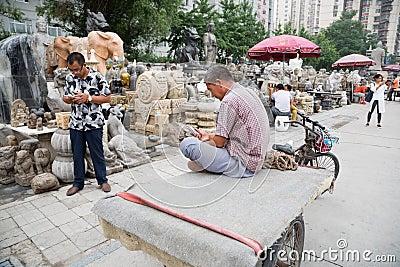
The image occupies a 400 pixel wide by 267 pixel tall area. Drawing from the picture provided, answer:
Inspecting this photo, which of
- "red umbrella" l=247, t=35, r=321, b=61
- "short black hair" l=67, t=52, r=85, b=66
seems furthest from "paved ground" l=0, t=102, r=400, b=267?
"red umbrella" l=247, t=35, r=321, b=61

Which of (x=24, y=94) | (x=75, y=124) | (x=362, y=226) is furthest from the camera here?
(x=24, y=94)

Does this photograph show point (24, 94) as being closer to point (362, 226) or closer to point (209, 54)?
point (362, 226)

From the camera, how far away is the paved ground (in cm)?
237

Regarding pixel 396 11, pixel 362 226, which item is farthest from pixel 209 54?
pixel 396 11

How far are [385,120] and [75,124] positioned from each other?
33.5ft

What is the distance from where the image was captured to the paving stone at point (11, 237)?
254 centimetres

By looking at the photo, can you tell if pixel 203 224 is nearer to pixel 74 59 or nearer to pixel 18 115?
pixel 74 59

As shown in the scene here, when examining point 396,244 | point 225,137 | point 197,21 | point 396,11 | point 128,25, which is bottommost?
point 396,244

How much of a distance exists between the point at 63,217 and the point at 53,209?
0.25 meters

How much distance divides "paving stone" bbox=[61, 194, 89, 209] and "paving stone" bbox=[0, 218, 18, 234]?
0.52m

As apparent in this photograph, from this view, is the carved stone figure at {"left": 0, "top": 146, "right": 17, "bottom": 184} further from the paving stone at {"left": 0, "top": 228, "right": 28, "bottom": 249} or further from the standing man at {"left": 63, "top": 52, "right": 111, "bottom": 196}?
the paving stone at {"left": 0, "top": 228, "right": 28, "bottom": 249}

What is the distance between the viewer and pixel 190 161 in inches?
93.8

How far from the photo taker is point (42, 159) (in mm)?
3830

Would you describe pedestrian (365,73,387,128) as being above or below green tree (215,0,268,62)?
below
